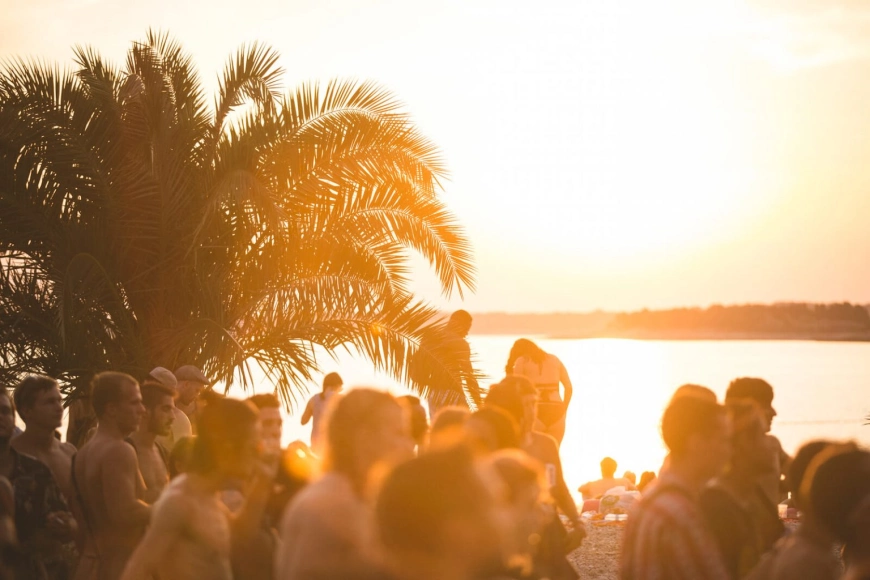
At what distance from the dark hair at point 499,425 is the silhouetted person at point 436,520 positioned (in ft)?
8.01

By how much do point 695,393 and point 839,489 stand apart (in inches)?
36.6

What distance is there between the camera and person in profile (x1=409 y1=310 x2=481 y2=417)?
11578mm

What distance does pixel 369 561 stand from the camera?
3.14 meters

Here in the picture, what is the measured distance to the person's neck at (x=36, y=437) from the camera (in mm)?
6051

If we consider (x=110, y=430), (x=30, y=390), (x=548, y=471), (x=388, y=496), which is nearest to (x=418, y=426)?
(x=548, y=471)

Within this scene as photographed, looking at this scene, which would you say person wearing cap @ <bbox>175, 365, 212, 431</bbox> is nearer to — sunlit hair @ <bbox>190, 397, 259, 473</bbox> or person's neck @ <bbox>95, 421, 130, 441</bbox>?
person's neck @ <bbox>95, 421, 130, 441</bbox>

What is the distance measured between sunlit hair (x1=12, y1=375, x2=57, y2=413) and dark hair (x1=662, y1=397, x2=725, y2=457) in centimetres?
365

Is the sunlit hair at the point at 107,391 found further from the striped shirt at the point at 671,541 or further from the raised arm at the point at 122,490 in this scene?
the striped shirt at the point at 671,541

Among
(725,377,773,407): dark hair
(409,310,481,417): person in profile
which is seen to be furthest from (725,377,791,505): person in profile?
(409,310,481,417): person in profile

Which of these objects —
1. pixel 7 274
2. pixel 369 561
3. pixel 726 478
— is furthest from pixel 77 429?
pixel 369 561

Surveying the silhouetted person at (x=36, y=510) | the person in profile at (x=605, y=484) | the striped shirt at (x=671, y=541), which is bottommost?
the person in profile at (x=605, y=484)

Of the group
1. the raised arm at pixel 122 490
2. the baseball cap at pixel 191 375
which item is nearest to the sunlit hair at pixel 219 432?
the raised arm at pixel 122 490

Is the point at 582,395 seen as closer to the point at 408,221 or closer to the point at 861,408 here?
the point at 861,408

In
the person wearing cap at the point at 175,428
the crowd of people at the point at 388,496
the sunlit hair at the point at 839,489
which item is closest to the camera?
the crowd of people at the point at 388,496
